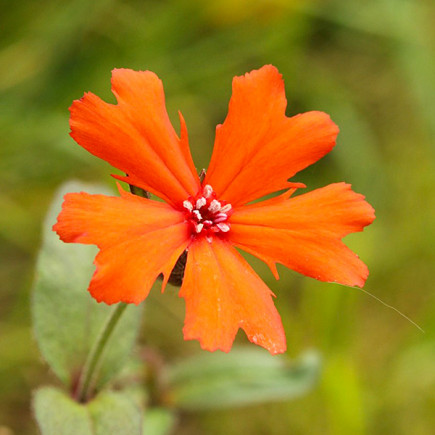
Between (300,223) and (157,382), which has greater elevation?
(300,223)

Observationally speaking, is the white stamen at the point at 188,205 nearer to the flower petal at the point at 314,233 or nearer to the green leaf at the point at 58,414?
the flower petal at the point at 314,233

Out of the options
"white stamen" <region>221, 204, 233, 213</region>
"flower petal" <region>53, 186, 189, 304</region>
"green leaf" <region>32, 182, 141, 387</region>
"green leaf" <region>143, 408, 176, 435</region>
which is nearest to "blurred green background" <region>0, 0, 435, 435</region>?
"green leaf" <region>143, 408, 176, 435</region>

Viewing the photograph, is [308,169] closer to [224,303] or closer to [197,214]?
[197,214]

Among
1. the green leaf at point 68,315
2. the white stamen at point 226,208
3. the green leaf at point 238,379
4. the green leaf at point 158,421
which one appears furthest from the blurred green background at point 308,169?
the white stamen at point 226,208

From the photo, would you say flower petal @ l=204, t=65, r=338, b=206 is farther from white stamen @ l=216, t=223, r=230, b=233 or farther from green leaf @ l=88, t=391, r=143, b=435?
green leaf @ l=88, t=391, r=143, b=435

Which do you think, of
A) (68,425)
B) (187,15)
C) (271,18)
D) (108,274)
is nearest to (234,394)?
(68,425)

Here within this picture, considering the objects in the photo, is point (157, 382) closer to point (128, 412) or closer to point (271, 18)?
point (128, 412)

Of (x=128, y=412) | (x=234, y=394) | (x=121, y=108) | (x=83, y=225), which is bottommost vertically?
(x=234, y=394)
